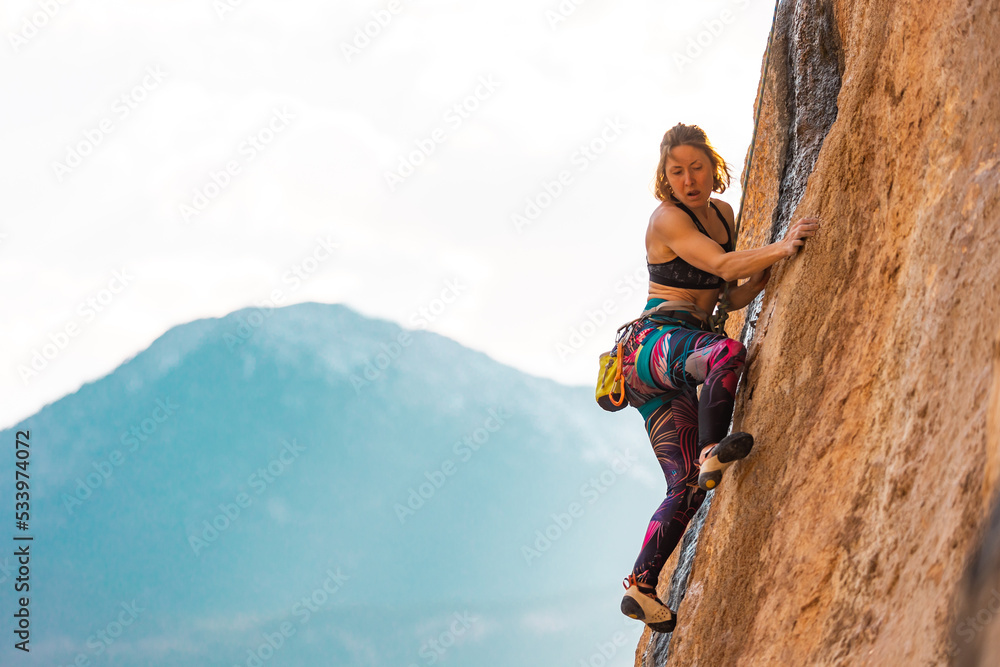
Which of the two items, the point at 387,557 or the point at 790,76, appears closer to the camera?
the point at 790,76

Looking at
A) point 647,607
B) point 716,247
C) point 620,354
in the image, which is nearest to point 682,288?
point 716,247

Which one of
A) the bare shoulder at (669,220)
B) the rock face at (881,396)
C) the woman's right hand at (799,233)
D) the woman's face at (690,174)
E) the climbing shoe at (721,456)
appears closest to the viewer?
the rock face at (881,396)

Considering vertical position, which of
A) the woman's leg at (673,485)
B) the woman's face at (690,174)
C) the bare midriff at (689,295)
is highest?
the woman's face at (690,174)

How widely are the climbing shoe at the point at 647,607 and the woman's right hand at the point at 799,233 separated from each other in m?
1.53

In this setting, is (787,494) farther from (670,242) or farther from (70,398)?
(70,398)

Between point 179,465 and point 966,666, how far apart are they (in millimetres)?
27920

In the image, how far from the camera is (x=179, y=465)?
88.6 feet

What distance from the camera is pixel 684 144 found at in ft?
12.2

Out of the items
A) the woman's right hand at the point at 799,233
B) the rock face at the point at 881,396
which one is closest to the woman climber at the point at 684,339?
the woman's right hand at the point at 799,233

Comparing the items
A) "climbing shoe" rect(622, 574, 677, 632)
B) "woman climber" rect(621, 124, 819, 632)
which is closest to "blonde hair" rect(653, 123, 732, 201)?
"woman climber" rect(621, 124, 819, 632)

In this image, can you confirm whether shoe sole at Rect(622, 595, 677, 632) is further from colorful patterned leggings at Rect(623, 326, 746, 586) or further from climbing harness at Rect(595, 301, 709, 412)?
climbing harness at Rect(595, 301, 709, 412)

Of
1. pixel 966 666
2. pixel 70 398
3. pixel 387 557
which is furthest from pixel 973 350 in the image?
pixel 70 398

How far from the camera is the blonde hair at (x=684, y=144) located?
12.2 ft

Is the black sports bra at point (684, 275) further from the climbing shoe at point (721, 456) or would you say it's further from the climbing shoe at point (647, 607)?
the climbing shoe at point (647, 607)
